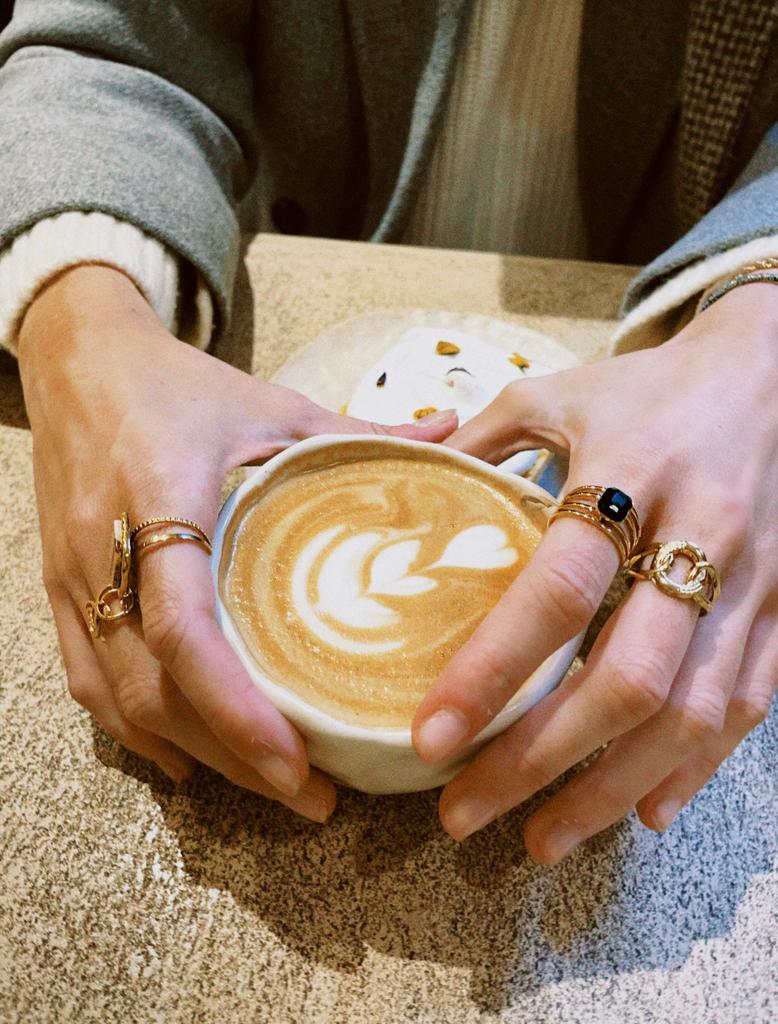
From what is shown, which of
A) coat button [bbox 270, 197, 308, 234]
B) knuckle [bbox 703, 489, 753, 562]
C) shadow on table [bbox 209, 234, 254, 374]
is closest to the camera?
knuckle [bbox 703, 489, 753, 562]

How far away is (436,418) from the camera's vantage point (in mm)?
737

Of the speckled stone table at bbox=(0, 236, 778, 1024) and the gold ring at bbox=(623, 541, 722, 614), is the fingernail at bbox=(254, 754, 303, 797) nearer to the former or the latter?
the speckled stone table at bbox=(0, 236, 778, 1024)

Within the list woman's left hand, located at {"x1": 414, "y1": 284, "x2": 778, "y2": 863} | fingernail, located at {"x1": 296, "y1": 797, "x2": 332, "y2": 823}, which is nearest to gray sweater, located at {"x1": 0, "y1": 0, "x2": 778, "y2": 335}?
woman's left hand, located at {"x1": 414, "y1": 284, "x2": 778, "y2": 863}

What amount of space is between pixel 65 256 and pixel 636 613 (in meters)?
0.67

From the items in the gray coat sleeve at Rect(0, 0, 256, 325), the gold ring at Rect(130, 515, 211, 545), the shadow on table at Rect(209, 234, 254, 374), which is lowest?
the shadow on table at Rect(209, 234, 254, 374)

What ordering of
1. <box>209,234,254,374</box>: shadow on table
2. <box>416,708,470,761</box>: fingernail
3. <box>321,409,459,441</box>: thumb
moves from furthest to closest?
1. <box>209,234,254,374</box>: shadow on table
2. <box>321,409,459,441</box>: thumb
3. <box>416,708,470,761</box>: fingernail

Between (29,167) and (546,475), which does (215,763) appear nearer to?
(546,475)

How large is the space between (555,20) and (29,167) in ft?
2.61

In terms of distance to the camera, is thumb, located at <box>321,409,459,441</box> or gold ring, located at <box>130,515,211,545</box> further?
thumb, located at <box>321,409,459,441</box>

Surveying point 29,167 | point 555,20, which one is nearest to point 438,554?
point 29,167

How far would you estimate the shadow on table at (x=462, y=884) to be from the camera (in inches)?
21.5

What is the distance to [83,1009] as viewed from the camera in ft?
1.71

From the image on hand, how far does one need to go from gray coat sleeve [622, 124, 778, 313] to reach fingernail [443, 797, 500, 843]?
0.64 metres

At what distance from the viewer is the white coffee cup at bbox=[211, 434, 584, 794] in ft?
1.55
